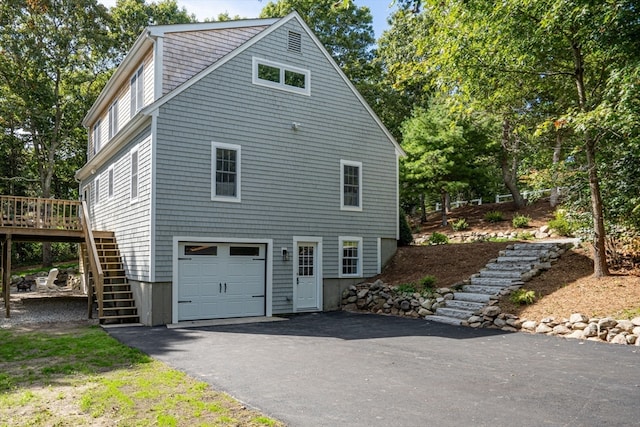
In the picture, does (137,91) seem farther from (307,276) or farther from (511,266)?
(511,266)

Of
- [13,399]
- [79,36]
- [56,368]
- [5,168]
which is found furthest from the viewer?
[5,168]

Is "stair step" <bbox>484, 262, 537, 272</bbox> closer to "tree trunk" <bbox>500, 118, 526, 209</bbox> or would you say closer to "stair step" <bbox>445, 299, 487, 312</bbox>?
"stair step" <bbox>445, 299, 487, 312</bbox>

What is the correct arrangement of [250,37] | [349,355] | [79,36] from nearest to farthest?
[349,355]
[250,37]
[79,36]

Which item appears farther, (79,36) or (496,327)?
(79,36)

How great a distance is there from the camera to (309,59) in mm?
14844

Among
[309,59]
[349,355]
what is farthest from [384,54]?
[349,355]

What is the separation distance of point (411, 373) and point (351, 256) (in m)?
A: 8.88

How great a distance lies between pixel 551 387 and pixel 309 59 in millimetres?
11851

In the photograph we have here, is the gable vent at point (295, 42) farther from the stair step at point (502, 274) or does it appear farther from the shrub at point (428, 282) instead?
the stair step at point (502, 274)

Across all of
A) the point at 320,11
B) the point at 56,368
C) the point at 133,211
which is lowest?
the point at 56,368

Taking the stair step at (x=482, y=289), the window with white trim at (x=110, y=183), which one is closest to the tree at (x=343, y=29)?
the window with white trim at (x=110, y=183)

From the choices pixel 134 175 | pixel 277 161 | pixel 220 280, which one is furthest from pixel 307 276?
pixel 134 175

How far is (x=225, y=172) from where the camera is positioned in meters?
13.0

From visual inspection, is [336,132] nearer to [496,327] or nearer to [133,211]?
[133,211]
